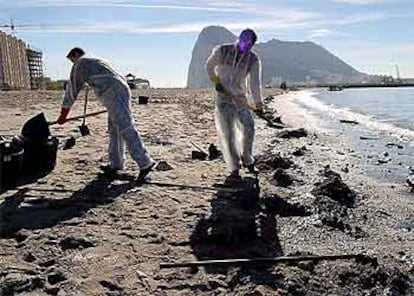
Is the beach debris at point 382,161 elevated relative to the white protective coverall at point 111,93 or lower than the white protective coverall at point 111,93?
lower

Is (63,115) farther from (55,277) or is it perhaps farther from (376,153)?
(376,153)

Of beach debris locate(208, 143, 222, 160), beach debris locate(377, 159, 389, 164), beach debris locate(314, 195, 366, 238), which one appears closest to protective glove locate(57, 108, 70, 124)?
beach debris locate(208, 143, 222, 160)

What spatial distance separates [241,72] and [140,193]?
2.36m

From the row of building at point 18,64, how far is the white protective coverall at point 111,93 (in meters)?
75.3

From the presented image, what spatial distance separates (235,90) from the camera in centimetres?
930

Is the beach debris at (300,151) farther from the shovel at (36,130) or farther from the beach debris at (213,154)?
the shovel at (36,130)

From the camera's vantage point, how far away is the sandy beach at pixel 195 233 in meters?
5.39

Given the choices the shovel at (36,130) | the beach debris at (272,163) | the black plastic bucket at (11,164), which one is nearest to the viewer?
the black plastic bucket at (11,164)

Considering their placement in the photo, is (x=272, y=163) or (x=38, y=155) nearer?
(x=38, y=155)

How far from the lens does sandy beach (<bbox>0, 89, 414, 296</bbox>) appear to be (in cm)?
539

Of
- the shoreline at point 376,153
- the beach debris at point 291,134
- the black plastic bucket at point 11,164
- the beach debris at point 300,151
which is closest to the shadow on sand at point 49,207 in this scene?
the black plastic bucket at point 11,164

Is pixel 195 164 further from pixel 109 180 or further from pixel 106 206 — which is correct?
pixel 106 206

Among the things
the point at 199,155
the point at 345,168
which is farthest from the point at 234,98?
the point at 345,168

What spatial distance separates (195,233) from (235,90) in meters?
3.17
